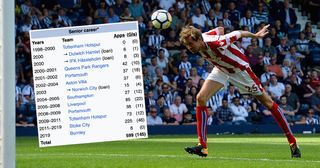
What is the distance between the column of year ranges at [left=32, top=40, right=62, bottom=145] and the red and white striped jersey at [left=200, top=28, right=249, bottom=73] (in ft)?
13.5

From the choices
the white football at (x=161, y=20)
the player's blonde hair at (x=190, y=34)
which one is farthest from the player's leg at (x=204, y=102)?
the white football at (x=161, y=20)

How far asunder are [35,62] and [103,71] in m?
0.65

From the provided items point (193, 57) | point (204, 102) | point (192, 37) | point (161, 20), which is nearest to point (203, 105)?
point (204, 102)

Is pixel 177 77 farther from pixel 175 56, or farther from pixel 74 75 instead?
pixel 74 75

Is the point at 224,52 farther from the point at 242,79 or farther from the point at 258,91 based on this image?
the point at 258,91

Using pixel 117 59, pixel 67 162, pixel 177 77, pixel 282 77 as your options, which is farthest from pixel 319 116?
pixel 117 59

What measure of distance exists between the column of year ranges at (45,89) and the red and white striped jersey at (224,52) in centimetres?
412

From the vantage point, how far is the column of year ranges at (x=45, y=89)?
26.2ft

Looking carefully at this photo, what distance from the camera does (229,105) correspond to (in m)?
26.0

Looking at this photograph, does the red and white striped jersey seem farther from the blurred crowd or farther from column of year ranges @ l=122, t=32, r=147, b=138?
the blurred crowd
